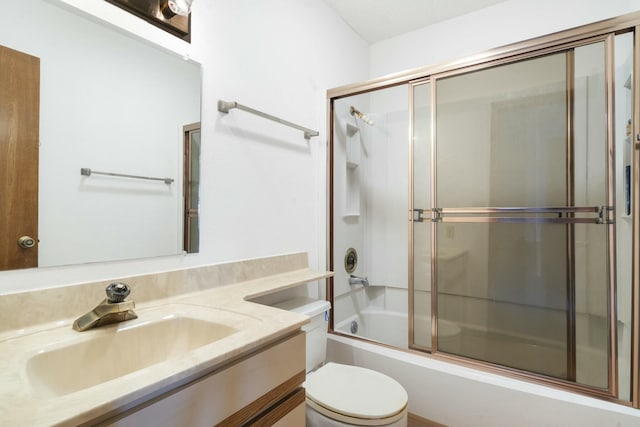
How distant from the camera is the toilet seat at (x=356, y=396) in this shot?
110 cm

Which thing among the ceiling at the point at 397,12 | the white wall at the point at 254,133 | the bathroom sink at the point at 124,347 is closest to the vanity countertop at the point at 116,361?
the bathroom sink at the point at 124,347

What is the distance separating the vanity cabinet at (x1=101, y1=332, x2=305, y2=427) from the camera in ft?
1.85

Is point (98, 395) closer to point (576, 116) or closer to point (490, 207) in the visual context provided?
point (490, 207)

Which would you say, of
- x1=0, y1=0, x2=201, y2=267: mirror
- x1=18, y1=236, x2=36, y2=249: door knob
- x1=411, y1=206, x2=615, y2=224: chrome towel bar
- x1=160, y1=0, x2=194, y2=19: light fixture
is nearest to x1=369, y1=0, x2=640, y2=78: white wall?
x1=411, y1=206, x2=615, y2=224: chrome towel bar

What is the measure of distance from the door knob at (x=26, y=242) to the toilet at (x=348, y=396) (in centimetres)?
97

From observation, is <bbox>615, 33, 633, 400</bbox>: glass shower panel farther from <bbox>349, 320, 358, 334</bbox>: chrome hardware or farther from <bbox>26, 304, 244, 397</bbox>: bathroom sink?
<bbox>26, 304, 244, 397</bbox>: bathroom sink

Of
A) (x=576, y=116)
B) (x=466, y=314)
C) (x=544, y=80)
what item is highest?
(x=544, y=80)

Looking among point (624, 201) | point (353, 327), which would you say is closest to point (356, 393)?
point (353, 327)

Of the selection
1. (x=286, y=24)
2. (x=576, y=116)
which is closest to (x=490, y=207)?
(x=576, y=116)

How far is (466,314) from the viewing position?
1.76 meters

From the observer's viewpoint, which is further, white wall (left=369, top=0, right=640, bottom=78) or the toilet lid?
white wall (left=369, top=0, right=640, bottom=78)

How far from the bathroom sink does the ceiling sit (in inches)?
85.2

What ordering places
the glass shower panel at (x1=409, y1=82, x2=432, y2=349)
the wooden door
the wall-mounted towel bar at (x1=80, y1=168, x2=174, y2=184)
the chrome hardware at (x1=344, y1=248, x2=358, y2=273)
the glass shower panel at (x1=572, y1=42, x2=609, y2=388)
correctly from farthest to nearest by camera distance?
the chrome hardware at (x1=344, y1=248, x2=358, y2=273), the glass shower panel at (x1=409, y1=82, x2=432, y2=349), the glass shower panel at (x1=572, y1=42, x2=609, y2=388), the wall-mounted towel bar at (x1=80, y1=168, x2=174, y2=184), the wooden door

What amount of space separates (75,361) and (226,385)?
39cm
